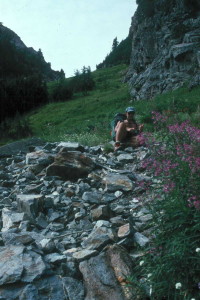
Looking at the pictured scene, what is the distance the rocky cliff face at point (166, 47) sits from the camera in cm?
3170

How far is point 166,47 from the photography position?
3834cm

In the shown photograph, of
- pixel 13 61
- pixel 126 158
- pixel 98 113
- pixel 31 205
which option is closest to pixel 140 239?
pixel 31 205

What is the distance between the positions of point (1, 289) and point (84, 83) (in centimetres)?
5228

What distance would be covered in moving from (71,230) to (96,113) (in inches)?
1111

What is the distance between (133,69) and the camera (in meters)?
52.4

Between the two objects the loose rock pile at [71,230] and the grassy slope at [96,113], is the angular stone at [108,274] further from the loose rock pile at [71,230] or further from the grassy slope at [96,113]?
the grassy slope at [96,113]

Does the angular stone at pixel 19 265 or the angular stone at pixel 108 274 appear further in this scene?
the angular stone at pixel 19 265

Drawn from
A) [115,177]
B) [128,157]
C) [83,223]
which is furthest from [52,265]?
[128,157]

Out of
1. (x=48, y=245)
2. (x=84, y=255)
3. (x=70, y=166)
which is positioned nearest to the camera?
(x=84, y=255)

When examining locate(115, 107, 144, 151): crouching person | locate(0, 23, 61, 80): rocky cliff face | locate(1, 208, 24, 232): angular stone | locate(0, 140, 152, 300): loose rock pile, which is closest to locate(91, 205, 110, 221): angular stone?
locate(0, 140, 152, 300): loose rock pile

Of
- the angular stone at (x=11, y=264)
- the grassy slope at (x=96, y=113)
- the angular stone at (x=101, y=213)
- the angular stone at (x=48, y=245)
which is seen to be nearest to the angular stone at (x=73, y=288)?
the angular stone at (x=11, y=264)

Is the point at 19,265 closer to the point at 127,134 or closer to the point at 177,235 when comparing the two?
the point at 177,235

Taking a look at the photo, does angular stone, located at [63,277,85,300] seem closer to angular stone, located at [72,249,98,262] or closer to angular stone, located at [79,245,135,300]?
Answer: angular stone, located at [79,245,135,300]

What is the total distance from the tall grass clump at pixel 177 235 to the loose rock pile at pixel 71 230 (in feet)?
1.01
